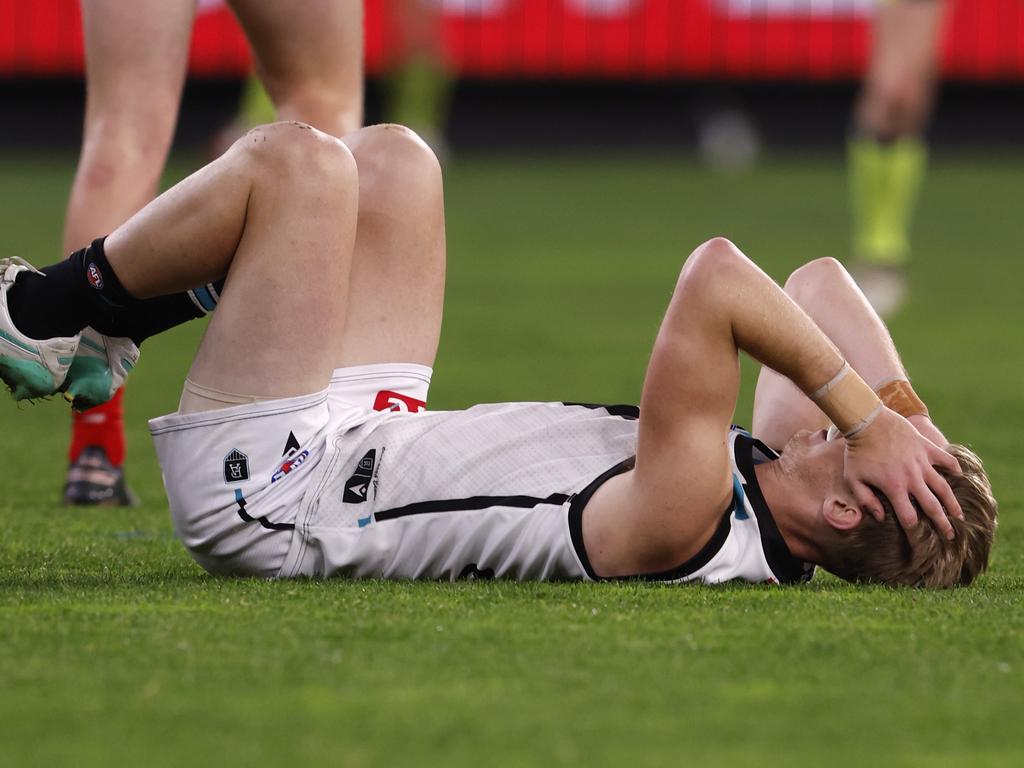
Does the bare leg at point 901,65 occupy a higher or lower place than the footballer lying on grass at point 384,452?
higher

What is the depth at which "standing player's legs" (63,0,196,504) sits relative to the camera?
331 centimetres

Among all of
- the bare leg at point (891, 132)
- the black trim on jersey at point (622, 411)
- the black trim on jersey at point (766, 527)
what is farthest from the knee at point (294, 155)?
the bare leg at point (891, 132)

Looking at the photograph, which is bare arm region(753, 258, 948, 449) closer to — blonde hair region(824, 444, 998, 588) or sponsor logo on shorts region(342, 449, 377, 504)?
blonde hair region(824, 444, 998, 588)

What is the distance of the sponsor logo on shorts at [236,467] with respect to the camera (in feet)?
8.47

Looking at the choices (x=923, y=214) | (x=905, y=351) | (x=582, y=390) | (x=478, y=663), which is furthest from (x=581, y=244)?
(x=478, y=663)

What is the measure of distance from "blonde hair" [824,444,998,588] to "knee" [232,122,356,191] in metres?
0.89

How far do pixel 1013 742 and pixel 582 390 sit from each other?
326cm

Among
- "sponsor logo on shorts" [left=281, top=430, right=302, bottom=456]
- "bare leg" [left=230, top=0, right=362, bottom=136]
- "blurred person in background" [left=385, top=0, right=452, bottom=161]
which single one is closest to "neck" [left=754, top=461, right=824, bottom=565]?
"sponsor logo on shorts" [left=281, top=430, right=302, bottom=456]

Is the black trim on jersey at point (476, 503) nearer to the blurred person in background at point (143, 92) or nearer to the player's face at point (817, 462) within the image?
the player's face at point (817, 462)

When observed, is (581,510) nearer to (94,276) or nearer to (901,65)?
(94,276)

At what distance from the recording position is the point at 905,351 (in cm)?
598

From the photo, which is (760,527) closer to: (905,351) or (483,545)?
(483,545)

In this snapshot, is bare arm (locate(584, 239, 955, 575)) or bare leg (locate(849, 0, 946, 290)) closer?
bare arm (locate(584, 239, 955, 575))

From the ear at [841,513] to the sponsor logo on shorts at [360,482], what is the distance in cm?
64
